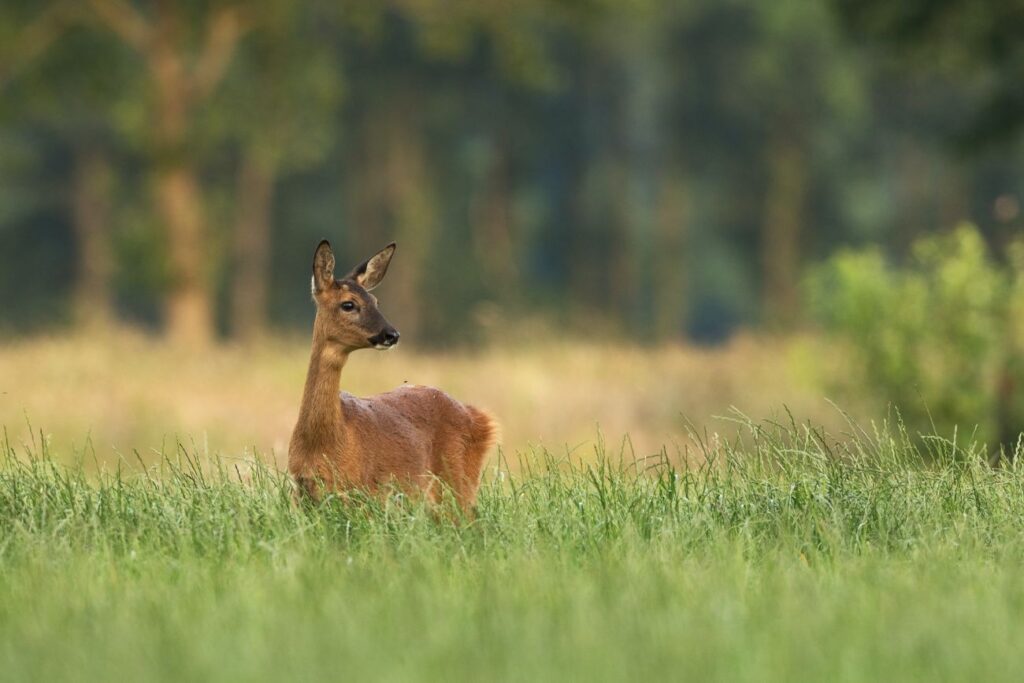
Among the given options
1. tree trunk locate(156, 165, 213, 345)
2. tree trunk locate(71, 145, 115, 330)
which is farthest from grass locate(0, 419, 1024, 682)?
tree trunk locate(71, 145, 115, 330)

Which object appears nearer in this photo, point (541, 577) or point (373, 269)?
point (541, 577)

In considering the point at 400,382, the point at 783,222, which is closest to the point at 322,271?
the point at 400,382

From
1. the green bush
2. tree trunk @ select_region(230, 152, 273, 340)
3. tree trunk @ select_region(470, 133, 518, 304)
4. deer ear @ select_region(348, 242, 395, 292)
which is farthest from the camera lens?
tree trunk @ select_region(470, 133, 518, 304)

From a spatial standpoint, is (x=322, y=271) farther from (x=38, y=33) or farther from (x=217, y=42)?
(x=38, y=33)

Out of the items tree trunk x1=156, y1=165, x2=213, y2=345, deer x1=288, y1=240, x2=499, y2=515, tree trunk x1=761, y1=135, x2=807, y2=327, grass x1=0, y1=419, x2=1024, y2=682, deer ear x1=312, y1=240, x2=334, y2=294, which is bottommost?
grass x1=0, y1=419, x2=1024, y2=682

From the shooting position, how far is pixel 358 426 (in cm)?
782

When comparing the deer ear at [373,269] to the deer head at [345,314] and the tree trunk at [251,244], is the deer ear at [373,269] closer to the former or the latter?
the deer head at [345,314]

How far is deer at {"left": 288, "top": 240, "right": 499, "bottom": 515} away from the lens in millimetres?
7609

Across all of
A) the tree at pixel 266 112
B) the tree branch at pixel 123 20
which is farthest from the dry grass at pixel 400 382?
the tree at pixel 266 112

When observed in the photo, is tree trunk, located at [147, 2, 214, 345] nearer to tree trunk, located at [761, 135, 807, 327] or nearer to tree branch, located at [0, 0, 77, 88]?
tree branch, located at [0, 0, 77, 88]

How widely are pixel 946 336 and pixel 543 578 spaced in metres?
10.4

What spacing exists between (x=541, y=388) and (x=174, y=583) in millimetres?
12791

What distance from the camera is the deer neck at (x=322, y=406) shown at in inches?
299

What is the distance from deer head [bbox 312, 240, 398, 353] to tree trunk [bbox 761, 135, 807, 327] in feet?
129
